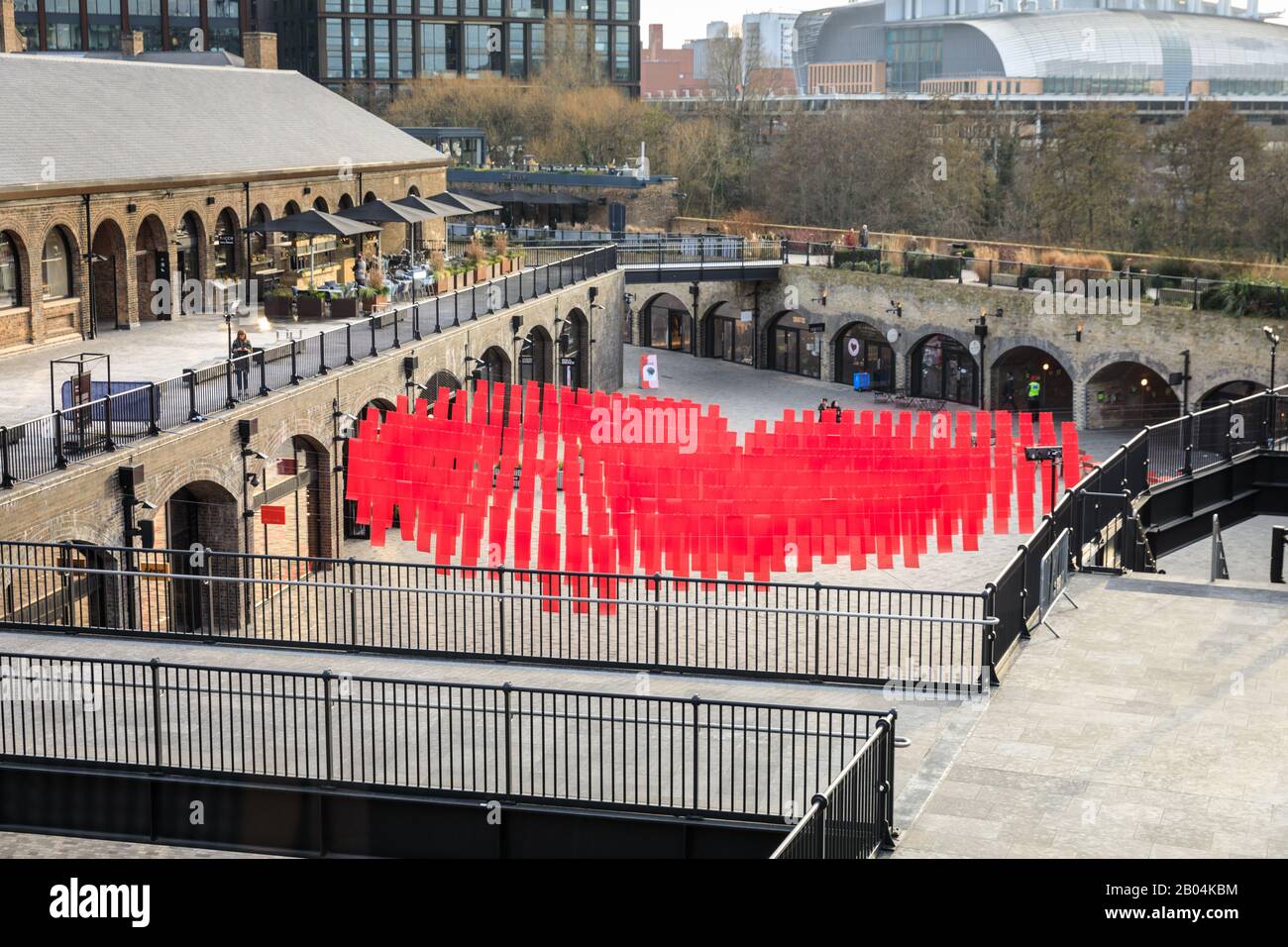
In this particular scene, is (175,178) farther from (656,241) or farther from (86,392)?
(656,241)

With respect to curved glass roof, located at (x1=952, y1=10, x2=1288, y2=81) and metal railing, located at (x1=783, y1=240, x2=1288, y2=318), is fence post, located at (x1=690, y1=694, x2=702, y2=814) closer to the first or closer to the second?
metal railing, located at (x1=783, y1=240, x2=1288, y2=318)

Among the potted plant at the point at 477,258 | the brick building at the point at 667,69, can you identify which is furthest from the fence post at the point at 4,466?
the brick building at the point at 667,69

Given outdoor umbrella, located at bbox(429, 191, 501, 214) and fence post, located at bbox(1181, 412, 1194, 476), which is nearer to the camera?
fence post, located at bbox(1181, 412, 1194, 476)

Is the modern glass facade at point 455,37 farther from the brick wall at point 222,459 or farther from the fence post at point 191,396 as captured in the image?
the fence post at point 191,396

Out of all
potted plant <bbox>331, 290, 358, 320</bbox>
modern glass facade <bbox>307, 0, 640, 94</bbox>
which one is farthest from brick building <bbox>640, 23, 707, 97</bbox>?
potted plant <bbox>331, 290, 358, 320</bbox>

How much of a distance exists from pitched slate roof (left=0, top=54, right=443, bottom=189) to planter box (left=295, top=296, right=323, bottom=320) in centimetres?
377

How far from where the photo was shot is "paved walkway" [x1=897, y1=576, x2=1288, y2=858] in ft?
40.2

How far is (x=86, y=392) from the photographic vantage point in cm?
2236

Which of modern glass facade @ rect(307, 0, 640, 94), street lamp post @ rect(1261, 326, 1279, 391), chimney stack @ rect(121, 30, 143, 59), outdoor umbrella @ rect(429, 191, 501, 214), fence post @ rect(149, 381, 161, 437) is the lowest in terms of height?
street lamp post @ rect(1261, 326, 1279, 391)

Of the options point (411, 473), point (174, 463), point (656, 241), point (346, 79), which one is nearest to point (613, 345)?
point (656, 241)

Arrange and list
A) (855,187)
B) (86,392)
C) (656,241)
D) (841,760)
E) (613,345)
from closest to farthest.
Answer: (841,760)
(86,392)
(613,345)
(656,241)
(855,187)

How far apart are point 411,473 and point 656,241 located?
105 ft

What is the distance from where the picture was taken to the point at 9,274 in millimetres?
29828

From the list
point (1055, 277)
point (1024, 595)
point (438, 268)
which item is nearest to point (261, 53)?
point (438, 268)
